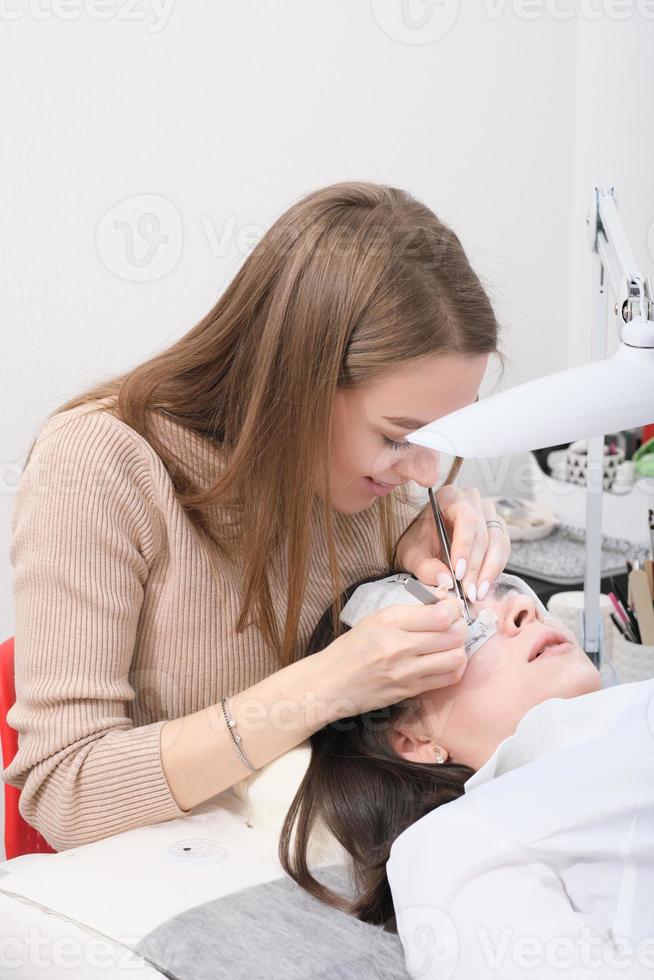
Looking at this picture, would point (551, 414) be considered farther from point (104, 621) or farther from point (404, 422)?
point (104, 621)

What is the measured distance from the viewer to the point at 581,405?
675 mm

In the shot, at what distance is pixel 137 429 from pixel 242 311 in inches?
6.6

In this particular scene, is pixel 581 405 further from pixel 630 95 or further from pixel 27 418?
pixel 630 95

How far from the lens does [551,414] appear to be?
668 mm

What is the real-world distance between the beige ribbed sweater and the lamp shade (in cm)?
42

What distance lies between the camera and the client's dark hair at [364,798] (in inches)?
34.5

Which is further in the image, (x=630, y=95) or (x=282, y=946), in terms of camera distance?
(x=630, y=95)

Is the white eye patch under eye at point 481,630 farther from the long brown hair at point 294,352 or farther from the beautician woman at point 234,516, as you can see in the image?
the long brown hair at point 294,352

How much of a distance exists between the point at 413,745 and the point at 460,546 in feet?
0.72

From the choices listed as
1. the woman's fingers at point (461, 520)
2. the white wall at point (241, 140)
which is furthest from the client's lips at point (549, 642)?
the white wall at point (241, 140)

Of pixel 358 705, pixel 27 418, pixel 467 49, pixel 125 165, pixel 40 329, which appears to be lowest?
pixel 358 705

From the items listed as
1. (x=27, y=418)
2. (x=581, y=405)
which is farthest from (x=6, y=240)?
(x=581, y=405)

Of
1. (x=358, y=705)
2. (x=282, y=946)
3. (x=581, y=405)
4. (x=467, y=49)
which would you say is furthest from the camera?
(x=467, y=49)

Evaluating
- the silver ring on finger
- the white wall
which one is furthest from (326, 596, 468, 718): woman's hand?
the white wall
